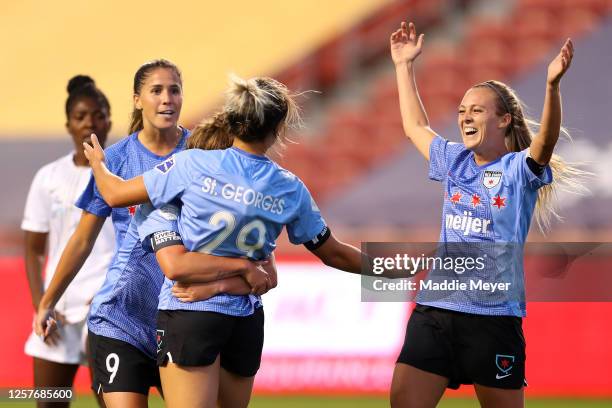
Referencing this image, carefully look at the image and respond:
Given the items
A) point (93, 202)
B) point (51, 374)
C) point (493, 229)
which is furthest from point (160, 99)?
point (51, 374)

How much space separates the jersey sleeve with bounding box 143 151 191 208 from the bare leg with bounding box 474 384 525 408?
5.81 feet

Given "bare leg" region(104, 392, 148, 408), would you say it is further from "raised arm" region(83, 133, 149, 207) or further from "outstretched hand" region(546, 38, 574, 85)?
"outstretched hand" region(546, 38, 574, 85)

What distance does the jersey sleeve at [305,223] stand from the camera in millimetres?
4774

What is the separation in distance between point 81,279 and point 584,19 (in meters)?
11.4

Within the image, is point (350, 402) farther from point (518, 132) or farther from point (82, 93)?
point (518, 132)

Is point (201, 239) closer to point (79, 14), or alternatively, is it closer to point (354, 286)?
point (354, 286)

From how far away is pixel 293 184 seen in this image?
4730mm

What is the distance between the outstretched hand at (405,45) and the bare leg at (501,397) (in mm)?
1689

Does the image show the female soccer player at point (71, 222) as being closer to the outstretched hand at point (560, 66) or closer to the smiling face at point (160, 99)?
the smiling face at point (160, 99)

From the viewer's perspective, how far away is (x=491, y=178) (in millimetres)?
5328

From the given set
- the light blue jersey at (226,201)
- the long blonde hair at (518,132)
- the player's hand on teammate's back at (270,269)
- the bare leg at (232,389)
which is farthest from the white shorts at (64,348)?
the long blonde hair at (518,132)

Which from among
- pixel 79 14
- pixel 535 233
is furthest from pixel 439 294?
pixel 79 14

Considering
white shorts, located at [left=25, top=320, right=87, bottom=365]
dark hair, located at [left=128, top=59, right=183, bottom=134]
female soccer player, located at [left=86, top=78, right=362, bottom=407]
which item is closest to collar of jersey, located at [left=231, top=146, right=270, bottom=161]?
female soccer player, located at [left=86, top=78, right=362, bottom=407]

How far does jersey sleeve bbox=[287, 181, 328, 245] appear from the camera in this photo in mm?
4774
